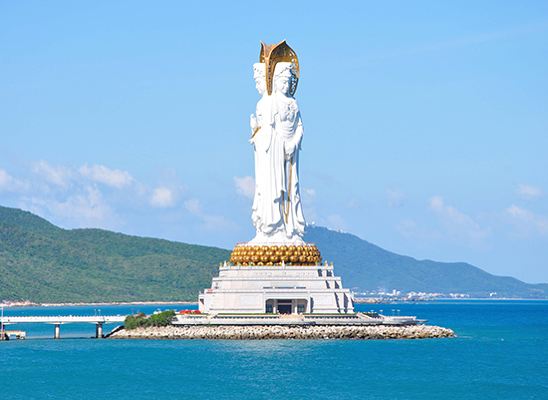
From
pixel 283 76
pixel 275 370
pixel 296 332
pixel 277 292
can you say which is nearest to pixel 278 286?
pixel 277 292

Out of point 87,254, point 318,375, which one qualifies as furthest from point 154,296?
point 318,375

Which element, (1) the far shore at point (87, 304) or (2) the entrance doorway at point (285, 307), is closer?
(2) the entrance doorway at point (285, 307)

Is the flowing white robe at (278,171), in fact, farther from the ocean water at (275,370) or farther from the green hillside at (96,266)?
the green hillside at (96,266)

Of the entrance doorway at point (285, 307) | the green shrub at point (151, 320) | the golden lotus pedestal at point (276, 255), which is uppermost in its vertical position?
the golden lotus pedestal at point (276, 255)

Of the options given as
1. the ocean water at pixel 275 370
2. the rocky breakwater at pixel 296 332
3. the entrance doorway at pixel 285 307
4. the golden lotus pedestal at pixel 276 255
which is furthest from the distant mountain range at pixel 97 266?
the ocean water at pixel 275 370

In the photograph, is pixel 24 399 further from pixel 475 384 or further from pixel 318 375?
pixel 475 384

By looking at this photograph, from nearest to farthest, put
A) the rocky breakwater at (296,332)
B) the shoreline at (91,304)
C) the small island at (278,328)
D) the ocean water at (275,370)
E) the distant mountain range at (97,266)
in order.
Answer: the ocean water at (275,370) < the rocky breakwater at (296,332) < the small island at (278,328) < the shoreline at (91,304) < the distant mountain range at (97,266)

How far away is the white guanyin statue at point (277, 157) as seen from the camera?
73250 mm

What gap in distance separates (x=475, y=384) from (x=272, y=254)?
66.3ft

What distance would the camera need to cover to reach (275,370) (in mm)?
55719

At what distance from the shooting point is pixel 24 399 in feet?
164

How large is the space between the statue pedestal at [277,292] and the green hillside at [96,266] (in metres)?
82.2

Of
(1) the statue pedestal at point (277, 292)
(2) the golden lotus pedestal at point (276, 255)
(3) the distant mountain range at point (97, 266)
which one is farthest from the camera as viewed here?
(3) the distant mountain range at point (97, 266)

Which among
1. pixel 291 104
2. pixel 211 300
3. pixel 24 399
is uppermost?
pixel 291 104
